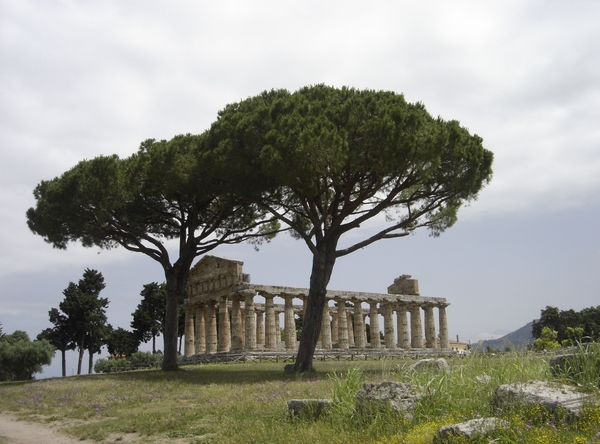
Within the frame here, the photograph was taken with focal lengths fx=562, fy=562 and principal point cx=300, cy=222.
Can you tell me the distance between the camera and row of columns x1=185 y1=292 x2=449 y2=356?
4175 centimetres

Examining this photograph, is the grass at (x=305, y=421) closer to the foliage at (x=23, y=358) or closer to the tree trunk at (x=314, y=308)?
the tree trunk at (x=314, y=308)

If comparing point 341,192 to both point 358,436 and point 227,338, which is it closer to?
point 358,436

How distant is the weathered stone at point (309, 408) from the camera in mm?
9844

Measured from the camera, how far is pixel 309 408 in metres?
9.97

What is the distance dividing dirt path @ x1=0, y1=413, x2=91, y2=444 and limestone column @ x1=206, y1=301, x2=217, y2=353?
31260 mm

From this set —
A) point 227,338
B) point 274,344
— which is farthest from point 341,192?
point 227,338

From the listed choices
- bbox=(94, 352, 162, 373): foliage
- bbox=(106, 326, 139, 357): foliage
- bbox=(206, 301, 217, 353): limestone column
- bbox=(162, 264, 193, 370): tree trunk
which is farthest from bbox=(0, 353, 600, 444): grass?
bbox=(106, 326, 139, 357): foliage

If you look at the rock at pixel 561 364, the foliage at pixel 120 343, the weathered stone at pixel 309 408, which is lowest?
the foliage at pixel 120 343

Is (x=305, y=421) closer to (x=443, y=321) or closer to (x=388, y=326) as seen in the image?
(x=388, y=326)

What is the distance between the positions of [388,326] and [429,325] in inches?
178

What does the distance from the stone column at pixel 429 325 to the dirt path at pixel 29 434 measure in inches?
1636

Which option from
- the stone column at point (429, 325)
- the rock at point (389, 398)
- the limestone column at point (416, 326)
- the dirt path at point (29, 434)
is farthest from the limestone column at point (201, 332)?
the rock at point (389, 398)

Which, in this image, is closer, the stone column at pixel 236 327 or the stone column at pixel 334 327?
the stone column at pixel 236 327

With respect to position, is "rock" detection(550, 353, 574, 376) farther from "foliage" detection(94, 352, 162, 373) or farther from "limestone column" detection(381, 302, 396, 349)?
"foliage" detection(94, 352, 162, 373)
